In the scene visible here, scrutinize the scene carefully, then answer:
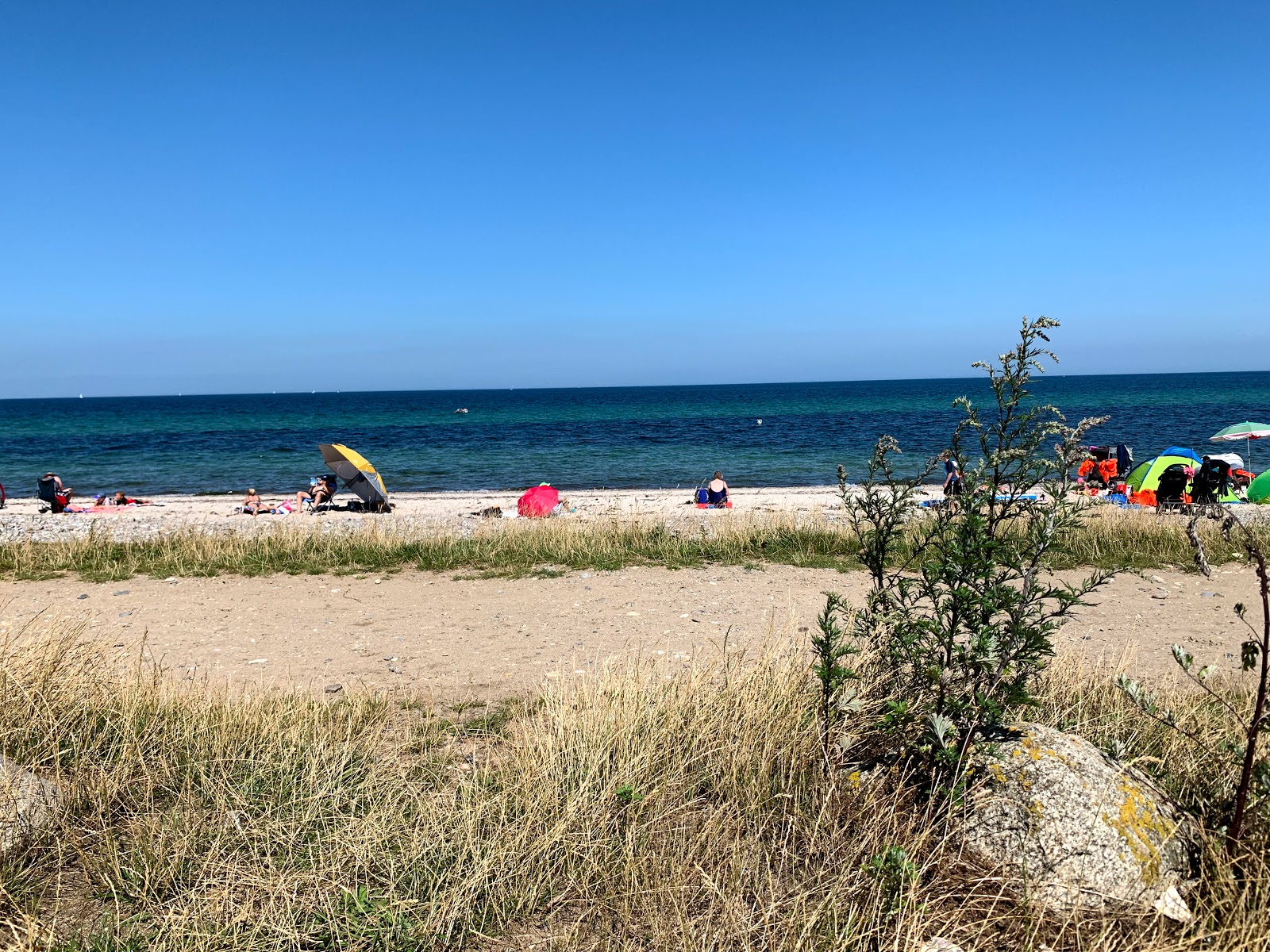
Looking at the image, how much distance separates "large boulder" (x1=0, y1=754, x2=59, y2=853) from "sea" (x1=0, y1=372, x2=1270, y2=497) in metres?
23.3

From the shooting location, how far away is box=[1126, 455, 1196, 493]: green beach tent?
16.0 m

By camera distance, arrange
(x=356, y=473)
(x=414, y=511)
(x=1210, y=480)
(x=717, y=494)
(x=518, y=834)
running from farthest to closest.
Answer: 1. (x=414, y=511)
2. (x=717, y=494)
3. (x=356, y=473)
4. (x=1210, y=480)
5. (x=518, y=834)

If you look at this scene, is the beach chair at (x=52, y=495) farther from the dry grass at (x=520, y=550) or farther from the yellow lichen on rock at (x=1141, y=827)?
the yellow lichen on rock at (x=1141, y=827)

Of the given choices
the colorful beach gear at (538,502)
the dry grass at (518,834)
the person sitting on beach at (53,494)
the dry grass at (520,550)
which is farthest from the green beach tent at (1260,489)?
the person sitting on beach at (53,494)

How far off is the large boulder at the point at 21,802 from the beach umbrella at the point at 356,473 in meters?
15.2

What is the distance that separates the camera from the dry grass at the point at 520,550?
9.38 metres

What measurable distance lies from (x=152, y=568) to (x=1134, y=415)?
2440 inches

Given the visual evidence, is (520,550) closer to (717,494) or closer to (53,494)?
(717,494)

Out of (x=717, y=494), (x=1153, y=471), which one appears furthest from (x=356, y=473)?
(x=1153, y=471)

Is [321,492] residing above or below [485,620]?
above

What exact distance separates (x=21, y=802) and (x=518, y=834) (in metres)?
A: 1.86

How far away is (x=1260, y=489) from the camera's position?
1541cm

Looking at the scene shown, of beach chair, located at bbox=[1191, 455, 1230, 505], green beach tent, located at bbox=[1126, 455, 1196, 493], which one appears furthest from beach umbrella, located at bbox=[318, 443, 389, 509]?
beach chair, located at bbox=[1191, 455, 1230, 505]

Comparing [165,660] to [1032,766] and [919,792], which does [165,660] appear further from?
[1032,766]
